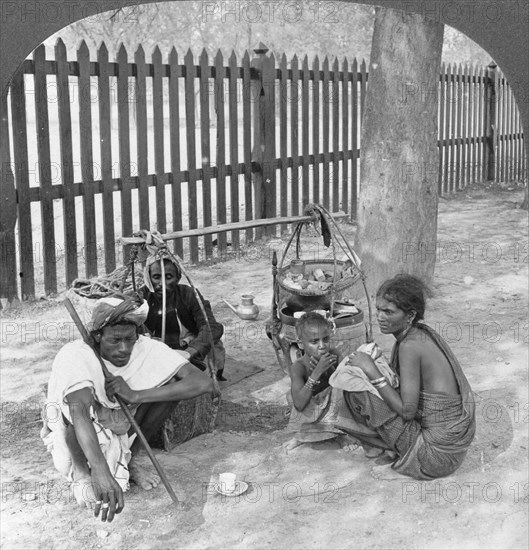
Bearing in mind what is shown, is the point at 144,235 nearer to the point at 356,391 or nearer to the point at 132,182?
the point at 356,391

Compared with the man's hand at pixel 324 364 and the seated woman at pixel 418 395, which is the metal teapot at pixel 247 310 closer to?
the man's hand at pixel 324 364

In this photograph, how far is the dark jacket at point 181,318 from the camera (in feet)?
15.4

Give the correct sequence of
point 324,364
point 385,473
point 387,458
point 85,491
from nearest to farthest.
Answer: point 85,491, point 385,473, point 387,458, point 324,364

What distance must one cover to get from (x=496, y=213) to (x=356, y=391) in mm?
8903

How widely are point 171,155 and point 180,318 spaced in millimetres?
3962

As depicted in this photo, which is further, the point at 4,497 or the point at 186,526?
the point at 4,497

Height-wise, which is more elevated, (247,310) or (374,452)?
(374,452)

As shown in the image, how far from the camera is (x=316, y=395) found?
4.07m

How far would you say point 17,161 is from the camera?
680cm

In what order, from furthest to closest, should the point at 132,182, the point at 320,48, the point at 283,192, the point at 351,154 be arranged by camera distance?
the point at 320,48
the point at 351,154
the point at 283,192
the point at 132,182

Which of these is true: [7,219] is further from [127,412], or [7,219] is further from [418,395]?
[418,395]

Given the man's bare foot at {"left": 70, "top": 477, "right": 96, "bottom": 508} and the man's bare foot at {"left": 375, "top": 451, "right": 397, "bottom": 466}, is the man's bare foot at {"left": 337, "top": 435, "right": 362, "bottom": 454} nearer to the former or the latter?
the man's bare foot at {"left": 375, "top": 451, "right": 397, "bottom": 466}

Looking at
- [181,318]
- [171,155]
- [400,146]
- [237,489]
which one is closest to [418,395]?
[237,489]

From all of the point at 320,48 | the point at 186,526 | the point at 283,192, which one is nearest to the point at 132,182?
the point at 283,192
